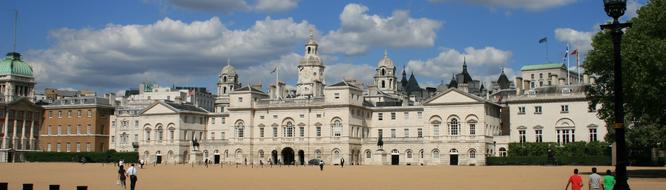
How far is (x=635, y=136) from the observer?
6800 cm

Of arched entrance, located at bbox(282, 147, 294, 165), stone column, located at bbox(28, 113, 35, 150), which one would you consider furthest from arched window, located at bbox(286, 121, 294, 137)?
stone column, located at bbox(28, 113, 35, 150)

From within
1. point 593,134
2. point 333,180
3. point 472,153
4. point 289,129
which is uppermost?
point 289,129

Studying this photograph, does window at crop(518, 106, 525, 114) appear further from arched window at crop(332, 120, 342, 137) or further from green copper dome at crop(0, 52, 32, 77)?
green copper dome at crop(0, 52, 32, 77)

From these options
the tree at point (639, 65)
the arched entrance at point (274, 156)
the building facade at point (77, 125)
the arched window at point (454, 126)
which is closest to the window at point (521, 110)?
the arched window at point (454, 126)

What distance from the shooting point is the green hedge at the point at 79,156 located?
344 ft

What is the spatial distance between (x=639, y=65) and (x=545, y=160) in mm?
40658

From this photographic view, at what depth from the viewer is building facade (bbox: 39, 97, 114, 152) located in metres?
116

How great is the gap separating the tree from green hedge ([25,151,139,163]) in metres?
69.6

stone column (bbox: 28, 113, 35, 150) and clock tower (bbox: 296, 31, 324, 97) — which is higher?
clock tower (bbox: 296, 31, 324, 97)

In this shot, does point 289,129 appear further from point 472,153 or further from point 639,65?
point 639,65

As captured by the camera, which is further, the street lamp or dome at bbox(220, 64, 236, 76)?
dome at bbox(220, 64, 236, 76)

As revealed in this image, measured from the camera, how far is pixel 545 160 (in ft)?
264

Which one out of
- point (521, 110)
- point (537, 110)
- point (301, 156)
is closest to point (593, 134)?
point (537, 110)

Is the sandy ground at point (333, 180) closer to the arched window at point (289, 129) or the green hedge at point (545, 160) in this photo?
the green hedge at point (545, 160)
